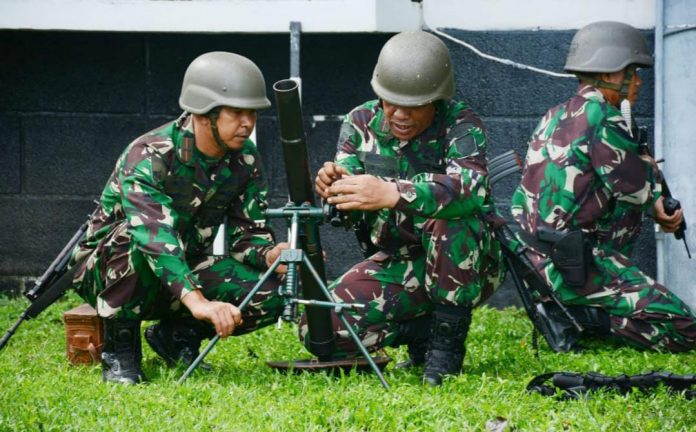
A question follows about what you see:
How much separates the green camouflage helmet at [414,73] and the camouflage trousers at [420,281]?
569 mm

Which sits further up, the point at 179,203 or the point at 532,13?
the point at 532,13

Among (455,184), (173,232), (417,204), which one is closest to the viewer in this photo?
(417,204)

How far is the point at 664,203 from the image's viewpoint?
7.09m

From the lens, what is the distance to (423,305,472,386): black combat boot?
5789 mm

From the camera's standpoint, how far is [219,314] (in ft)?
17.4

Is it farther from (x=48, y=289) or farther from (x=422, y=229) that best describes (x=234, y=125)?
(x=48, y=289)

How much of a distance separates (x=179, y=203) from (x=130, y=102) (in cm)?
292

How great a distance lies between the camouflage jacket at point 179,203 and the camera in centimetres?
554

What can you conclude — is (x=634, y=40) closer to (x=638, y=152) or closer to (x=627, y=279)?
(x=638, y=152)

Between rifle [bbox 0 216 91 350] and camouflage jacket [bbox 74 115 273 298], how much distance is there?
178mm

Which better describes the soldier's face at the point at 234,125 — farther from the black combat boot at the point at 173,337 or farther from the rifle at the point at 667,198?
the rifle at the point at 667,198

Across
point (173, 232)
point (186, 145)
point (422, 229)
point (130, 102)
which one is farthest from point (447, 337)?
point (130, 102)

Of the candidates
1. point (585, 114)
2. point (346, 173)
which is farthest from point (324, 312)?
point (585, 114)

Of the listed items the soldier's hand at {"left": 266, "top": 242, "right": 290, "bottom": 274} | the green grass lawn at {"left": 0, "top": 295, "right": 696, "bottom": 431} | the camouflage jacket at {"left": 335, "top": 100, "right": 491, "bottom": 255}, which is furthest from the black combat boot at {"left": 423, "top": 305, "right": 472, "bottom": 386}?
the soldier's hand at {"left": 266, "top": 242, "right": 290, "bottom": 274}
